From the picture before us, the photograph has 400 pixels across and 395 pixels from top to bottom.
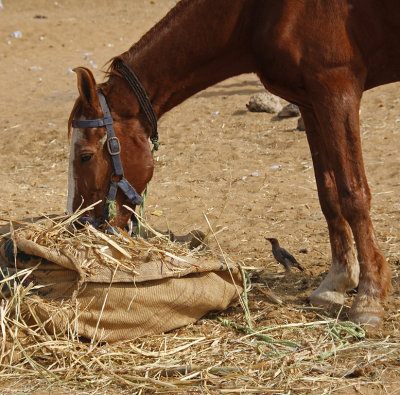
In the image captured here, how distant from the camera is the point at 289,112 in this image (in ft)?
26.5

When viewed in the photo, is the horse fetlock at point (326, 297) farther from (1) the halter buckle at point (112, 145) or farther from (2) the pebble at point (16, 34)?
(2) the pebble at point (16, 34)

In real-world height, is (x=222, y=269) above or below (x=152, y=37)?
below

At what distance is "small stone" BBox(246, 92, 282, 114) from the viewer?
842 centimetres

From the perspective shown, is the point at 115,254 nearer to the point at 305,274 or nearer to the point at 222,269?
the point at 222,269

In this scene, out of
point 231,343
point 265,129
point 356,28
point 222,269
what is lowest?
point 231,343

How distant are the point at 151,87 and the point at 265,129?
4.50 metres

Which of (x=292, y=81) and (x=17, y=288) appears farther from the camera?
(x=292, y=81)

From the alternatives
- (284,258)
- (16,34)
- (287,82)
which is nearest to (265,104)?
(284,258)

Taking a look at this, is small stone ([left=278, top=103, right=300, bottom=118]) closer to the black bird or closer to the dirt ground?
the dirt ground

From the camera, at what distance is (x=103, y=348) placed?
117 inches

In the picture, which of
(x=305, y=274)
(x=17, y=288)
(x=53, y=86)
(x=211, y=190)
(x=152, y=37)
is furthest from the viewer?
(x=53, y=86)

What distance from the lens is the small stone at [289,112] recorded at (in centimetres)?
801

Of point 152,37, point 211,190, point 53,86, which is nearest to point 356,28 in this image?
point 152,37

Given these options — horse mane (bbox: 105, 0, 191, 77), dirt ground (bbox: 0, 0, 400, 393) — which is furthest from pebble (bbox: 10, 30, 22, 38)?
horse mane (bbox: 105, 0, 191, 77)
